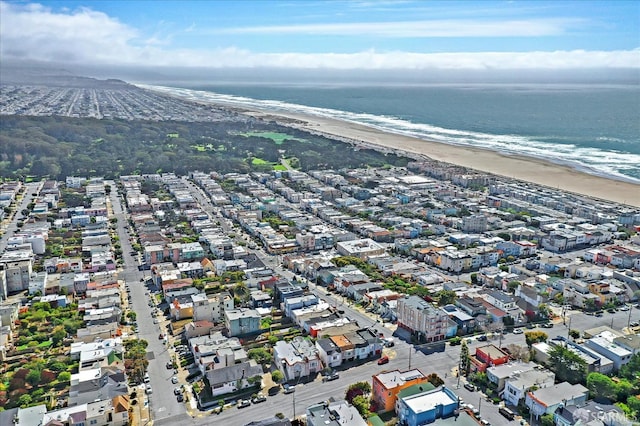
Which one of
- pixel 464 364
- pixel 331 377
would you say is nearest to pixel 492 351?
pixel 464 364

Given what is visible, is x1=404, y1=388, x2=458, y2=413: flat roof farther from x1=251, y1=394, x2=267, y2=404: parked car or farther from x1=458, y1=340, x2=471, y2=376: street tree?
x1=251, y1=394, x2=267, y2=404: parked car

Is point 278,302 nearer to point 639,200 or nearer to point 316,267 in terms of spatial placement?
point 316,267

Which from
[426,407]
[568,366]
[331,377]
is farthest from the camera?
[331,377]

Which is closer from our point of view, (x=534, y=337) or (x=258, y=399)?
(x=258, y=399)

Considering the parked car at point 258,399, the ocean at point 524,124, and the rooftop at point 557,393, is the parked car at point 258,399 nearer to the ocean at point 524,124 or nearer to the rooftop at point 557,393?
the rooftop at point 557,393

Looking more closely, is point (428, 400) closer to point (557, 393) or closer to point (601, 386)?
point (557, 393)

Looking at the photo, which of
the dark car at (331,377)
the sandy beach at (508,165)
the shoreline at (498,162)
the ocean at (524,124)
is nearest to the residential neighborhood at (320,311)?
the dark car at (331,377)

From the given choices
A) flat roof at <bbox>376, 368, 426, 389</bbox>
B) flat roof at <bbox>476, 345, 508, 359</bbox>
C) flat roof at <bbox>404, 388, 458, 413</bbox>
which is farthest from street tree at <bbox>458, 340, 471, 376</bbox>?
flat roof at <bbox>404, 388, 458, 413</bbox>
